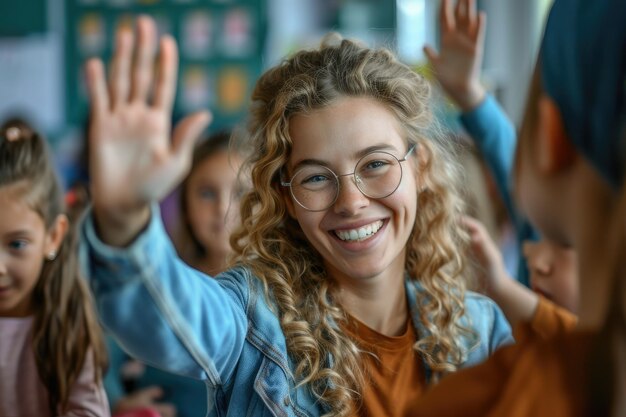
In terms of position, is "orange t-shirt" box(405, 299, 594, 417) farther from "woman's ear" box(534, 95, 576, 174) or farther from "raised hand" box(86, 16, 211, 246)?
"raised hand" box(86, 16, 211, 246)

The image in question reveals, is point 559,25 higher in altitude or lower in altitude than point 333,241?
higher

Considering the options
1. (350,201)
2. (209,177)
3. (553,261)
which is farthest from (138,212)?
(209,177)

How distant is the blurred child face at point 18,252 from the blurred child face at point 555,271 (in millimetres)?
1031

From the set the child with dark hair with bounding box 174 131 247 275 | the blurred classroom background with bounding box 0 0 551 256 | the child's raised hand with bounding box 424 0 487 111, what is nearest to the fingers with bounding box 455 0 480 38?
the child's raised hand with bounding box 424 0 487 111

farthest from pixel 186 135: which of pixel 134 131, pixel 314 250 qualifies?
pixel 314 250

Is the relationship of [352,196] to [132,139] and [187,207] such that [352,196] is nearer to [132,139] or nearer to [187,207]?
[132,139]

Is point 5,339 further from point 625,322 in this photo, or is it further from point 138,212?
point 625,322

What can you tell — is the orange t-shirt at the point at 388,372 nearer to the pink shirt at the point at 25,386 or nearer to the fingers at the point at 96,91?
the pink shirt at the point at 25,386

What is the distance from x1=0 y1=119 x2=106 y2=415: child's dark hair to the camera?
1611mm

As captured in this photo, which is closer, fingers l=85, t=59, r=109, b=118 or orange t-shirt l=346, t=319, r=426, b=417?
fingers l=85, t=59, r=109, b=118

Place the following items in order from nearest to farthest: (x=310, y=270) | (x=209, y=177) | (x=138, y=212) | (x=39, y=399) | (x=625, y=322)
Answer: (x=625, y=322) → (x=138, y=212) → (x=310, y=270) → (x=39, y=399) → (x=209, y=177)

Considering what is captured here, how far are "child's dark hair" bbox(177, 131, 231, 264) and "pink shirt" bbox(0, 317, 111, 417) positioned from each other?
36.1 inches

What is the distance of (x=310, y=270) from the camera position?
143cm

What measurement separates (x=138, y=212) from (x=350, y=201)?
0.54 metres
